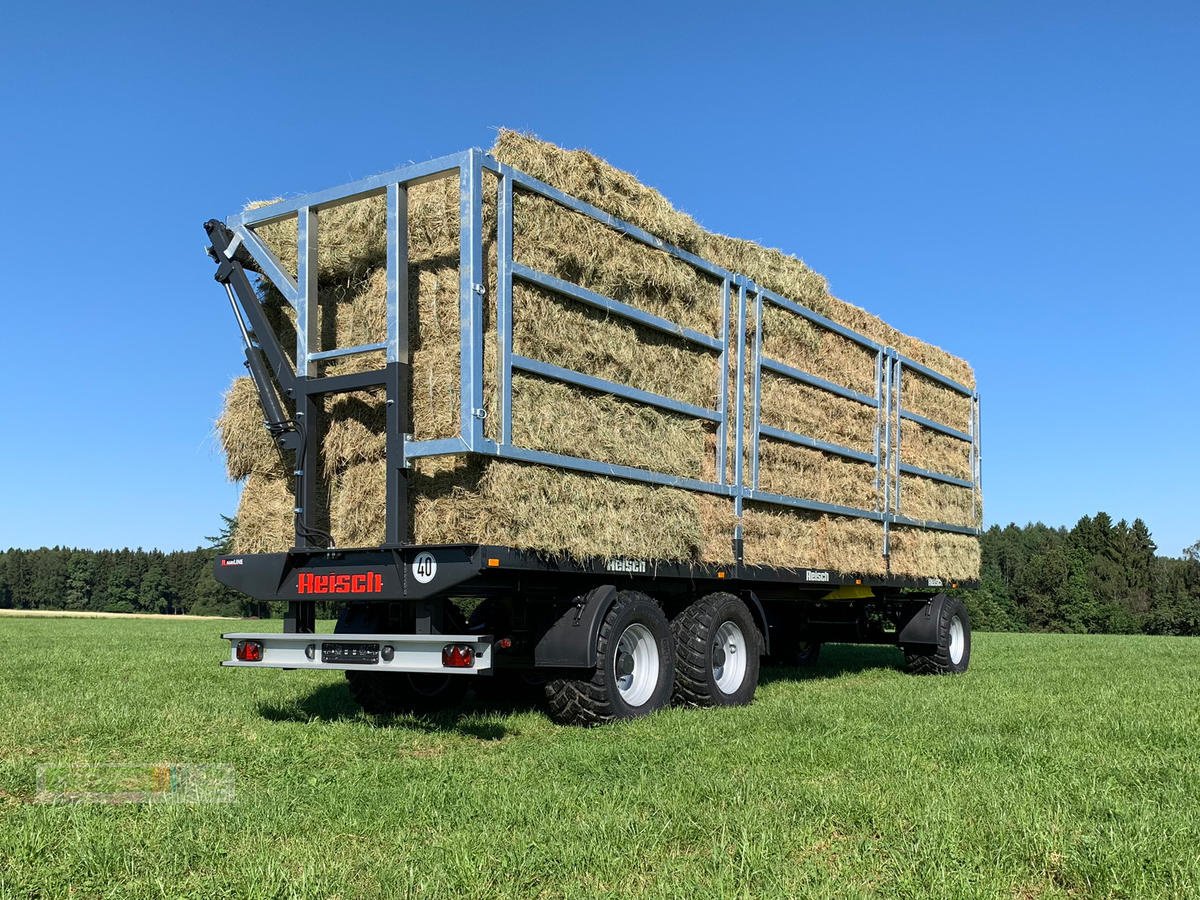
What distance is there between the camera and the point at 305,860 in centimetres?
393

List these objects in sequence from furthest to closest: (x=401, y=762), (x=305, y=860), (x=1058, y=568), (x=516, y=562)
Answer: (x=1058, y=568) < (x=516, y=562) < (x=401, y=762) < (x=305, y=860)

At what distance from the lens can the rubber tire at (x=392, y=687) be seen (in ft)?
26.0

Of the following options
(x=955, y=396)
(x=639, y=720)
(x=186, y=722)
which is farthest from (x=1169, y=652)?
(x=186, y=722)

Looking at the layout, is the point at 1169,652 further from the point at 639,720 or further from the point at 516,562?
the point at 516,562

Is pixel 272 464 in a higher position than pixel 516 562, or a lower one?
higher

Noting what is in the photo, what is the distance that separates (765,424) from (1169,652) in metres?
11.8

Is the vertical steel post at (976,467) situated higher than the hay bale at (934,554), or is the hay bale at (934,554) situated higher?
the vertical steel post at (976,467)

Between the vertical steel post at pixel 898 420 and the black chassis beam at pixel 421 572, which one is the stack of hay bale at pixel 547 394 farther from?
the vertical steel post at pixel 898 420

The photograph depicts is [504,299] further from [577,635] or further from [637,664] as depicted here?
[637,664]

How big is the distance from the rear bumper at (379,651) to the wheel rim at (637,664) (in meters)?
1.46

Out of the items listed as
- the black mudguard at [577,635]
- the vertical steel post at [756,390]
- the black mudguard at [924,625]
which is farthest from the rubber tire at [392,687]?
the black mudguard at [924,625]

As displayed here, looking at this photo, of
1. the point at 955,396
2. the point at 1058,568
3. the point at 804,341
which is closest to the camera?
the point at 804,341

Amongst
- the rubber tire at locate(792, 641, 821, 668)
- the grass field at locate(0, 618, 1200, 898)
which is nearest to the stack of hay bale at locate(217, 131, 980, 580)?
the grass field at locate(0, 618, 1200, 898)

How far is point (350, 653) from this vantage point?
22.6 feet
